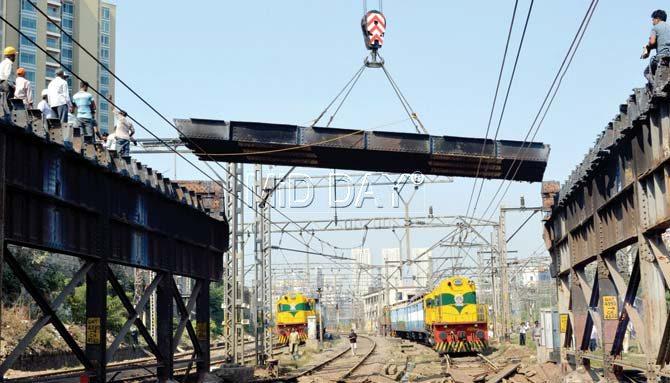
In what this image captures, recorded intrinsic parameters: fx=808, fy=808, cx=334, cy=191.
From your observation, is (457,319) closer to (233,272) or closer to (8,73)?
(233,272)

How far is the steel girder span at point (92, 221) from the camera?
41.9 ft

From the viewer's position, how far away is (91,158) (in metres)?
15.1

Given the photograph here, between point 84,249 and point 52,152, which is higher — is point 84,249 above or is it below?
below

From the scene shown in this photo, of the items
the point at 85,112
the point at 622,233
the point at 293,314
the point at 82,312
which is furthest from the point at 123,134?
the point at 293,314

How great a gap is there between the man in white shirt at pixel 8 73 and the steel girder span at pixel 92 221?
0.74m

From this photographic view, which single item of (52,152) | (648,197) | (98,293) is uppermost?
Result: (52,152)

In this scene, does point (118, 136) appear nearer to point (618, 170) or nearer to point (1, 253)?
point (1, 253)

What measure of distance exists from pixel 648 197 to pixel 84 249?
10.0 metres

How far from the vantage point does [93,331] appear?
15.7m

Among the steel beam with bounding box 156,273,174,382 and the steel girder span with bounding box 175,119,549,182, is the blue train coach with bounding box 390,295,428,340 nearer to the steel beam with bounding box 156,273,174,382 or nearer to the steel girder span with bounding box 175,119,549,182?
the steel girder span with bounding box 175,119,549,182

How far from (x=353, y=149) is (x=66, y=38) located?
437 ft

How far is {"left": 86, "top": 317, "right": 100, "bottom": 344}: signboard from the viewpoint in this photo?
15.7 m

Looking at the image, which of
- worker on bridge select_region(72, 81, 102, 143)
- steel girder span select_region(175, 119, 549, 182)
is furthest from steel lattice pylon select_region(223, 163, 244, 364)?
worker on bridge select_region(72, 81, 102, 143)

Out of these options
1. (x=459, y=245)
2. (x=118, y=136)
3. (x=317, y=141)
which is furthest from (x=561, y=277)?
(x=459, y=245)
